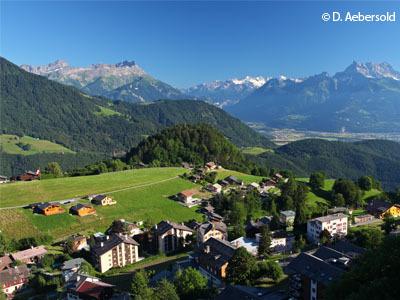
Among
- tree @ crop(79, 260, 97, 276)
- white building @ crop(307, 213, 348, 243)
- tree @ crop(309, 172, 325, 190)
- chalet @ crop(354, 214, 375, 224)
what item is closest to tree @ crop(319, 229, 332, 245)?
white building @ crop(307, 213, 348, 243)

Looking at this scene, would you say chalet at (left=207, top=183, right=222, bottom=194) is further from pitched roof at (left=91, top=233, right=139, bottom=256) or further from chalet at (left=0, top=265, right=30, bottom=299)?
chalet at (left=0, top=265, right=30, bottom=299)

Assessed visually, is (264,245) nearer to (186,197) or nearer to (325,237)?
(325,237)

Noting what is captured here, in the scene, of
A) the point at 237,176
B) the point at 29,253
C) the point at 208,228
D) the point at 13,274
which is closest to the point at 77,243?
the point at 29,253

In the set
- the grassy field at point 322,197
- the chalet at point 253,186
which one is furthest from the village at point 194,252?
the chalet at point 253,186

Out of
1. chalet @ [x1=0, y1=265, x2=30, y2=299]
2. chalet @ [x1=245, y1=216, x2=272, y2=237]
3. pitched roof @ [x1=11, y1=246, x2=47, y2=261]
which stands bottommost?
chalet @ [x1=0, y1=265, x2=30, y2=299]

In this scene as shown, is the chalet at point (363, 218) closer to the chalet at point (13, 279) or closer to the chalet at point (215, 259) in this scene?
the chalet at point (215, 259)
